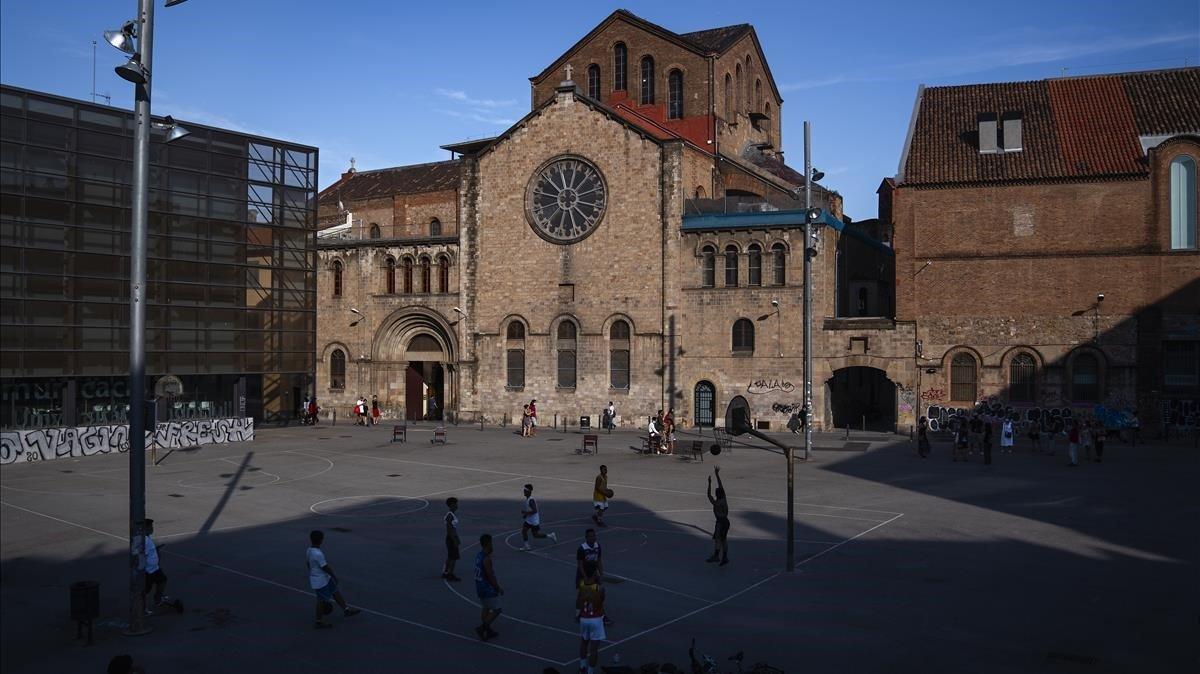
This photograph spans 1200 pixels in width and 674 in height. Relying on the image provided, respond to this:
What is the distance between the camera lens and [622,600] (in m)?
15.9

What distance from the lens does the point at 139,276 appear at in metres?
14.0

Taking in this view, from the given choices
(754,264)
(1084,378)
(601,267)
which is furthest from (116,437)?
(1084,378)

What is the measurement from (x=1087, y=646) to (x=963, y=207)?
106 feet

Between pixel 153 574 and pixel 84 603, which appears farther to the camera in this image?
pixel 153 574

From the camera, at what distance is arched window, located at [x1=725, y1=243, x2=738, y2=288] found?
45.2 m

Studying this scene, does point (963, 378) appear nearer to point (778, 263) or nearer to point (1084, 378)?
point (1084, 378)

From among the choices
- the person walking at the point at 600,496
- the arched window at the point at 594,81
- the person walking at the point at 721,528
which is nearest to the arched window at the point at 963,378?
the person walking at the point at 600,496

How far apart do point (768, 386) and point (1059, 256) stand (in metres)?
13.6

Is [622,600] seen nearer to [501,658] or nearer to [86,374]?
[501,658]

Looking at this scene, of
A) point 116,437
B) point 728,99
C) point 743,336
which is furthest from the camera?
point 728,99

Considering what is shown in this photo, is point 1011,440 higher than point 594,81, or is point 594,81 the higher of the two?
point 594,81

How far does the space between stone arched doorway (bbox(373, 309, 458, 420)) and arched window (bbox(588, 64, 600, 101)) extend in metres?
18.2

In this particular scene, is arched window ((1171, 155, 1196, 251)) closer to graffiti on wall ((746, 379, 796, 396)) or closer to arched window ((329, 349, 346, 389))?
graffiti on wall ((746, 379, 796, 396))

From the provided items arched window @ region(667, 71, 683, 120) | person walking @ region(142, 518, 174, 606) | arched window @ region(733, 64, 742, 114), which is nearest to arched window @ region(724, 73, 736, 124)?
arched window @ region(733, 64, 742, 114)
